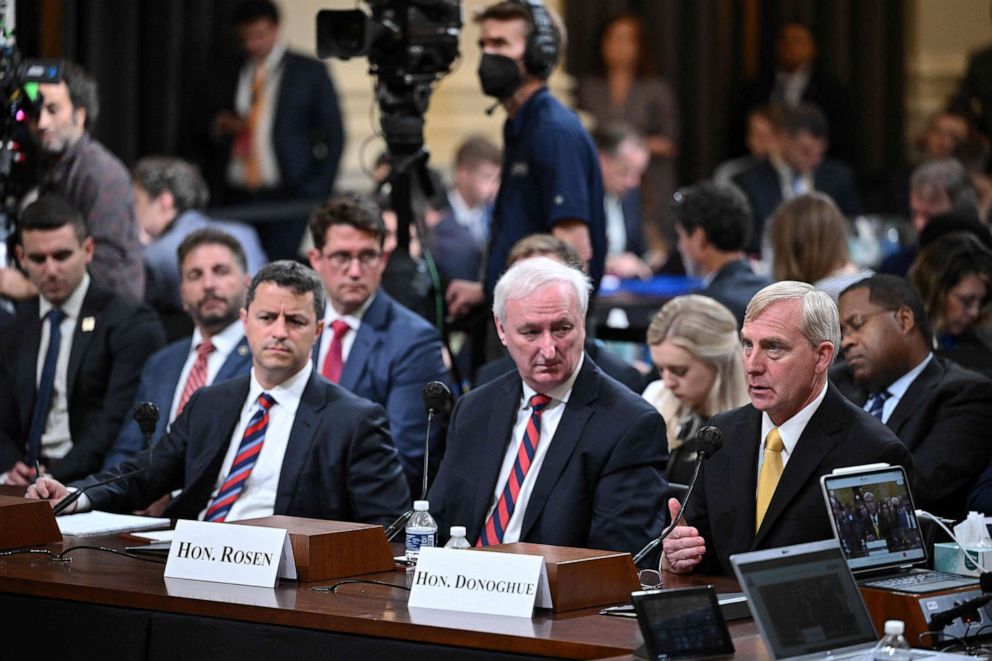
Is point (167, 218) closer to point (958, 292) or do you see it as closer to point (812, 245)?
point (812, 245)

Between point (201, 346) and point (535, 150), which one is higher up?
point (535, 150)

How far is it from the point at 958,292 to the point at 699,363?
3.26 ft

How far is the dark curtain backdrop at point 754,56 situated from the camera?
1188 cm

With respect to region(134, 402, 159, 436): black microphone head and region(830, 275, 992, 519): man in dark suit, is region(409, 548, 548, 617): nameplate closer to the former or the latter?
region(134, 402, 159, 436): black microphone head

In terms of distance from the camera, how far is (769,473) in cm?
383

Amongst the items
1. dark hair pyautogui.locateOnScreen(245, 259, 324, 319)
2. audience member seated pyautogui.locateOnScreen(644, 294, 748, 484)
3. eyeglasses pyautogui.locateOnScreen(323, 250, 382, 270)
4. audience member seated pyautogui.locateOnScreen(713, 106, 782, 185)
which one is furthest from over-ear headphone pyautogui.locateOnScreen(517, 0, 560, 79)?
audience member seated pyautogui.locateOnScreen(713, 106, 782, 185)

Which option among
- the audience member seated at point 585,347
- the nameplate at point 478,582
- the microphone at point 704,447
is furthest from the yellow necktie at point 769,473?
the audience member seated at point 585,347

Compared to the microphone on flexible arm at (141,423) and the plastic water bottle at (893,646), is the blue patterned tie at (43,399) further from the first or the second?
the plastic water bottle at (893,646)

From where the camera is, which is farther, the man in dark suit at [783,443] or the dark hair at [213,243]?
the dark hair at [213,243]

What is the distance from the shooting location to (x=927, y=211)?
23.9ft

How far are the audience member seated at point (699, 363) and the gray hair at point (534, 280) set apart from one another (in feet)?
2.32

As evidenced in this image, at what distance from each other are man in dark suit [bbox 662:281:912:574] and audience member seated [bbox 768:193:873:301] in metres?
2.32

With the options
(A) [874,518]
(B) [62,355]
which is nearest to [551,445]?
(A) [874,518]

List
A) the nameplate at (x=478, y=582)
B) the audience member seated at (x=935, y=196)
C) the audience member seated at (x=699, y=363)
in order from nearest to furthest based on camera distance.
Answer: the nameplate at (x=478, y=582)
the audience member seated at (x=699, y=363)
the audience member seated at (x=935, y=196)
